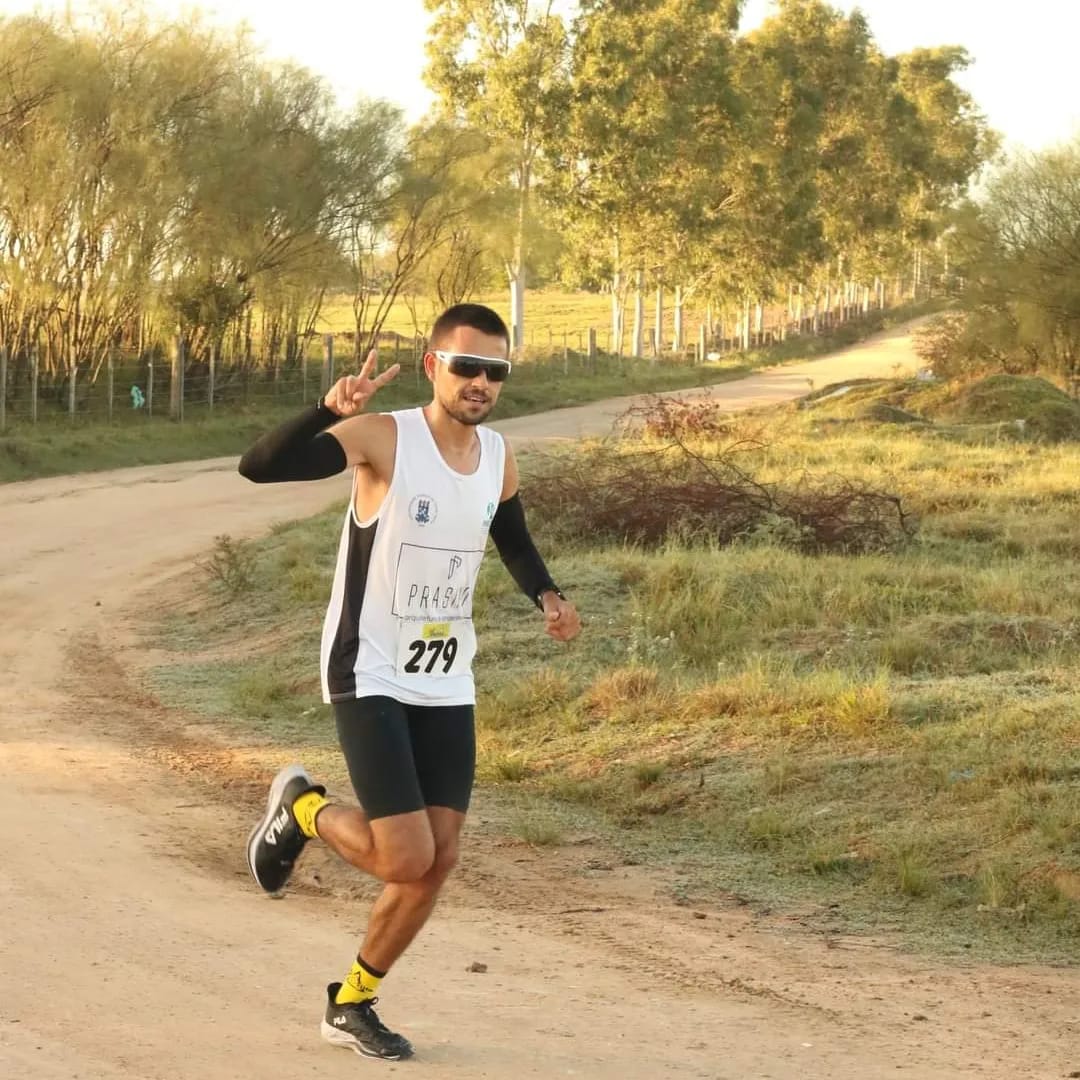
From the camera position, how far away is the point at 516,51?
4556 cm

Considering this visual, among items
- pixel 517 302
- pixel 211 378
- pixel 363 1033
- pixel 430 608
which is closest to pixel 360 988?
pixel 363 1033

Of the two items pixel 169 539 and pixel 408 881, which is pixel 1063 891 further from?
pixel 169 539

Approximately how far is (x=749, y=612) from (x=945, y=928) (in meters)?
5.08

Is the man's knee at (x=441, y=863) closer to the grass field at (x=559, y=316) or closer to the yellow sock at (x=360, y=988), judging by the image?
the yellow sock at (x=360, y=988)

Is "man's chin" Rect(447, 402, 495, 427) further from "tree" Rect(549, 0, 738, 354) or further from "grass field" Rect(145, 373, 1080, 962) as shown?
"tree" Rect(549, 0, 738, 354)

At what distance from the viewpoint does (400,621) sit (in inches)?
181

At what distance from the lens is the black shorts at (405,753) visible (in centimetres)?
454

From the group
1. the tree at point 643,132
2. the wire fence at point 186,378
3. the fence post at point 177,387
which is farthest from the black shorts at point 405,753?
the tree at point 643,132

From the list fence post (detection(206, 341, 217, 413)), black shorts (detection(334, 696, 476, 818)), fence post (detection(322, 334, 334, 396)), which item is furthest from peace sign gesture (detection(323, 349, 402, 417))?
fence post (detection(322, 334, 334, 396))

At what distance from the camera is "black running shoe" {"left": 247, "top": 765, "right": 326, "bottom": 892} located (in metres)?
4.96

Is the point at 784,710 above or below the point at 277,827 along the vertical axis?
below

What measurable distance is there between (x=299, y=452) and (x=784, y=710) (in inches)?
186

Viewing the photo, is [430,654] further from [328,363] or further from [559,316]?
[559,316]

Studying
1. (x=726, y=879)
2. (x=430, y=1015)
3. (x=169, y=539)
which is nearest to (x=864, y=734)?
(x=726, y=879)
